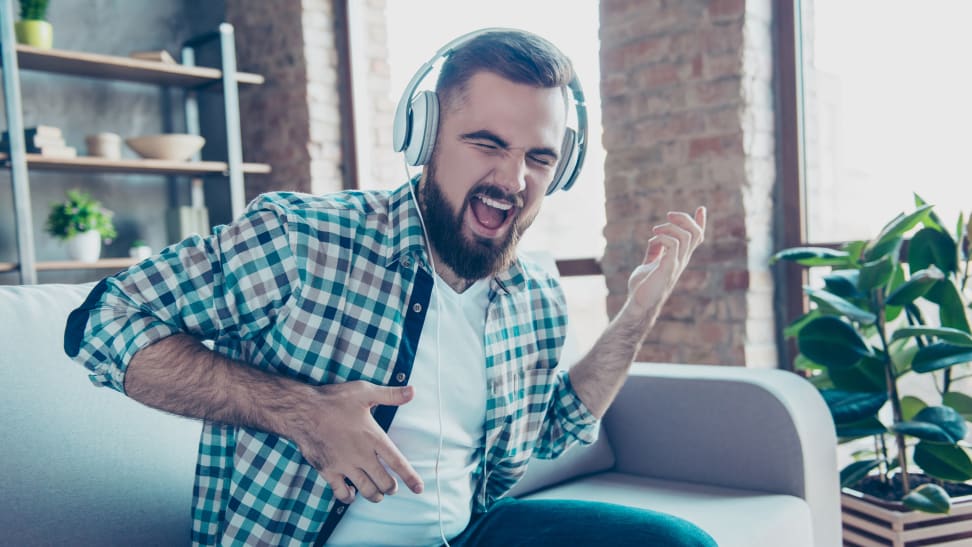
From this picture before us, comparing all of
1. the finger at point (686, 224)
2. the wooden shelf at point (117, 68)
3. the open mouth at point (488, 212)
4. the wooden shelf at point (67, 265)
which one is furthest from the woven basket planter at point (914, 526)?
the wooden shelf at point (117, 68)

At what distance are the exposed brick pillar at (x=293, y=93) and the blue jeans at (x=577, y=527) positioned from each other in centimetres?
273

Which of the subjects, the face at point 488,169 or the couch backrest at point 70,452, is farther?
the face at point 488,169

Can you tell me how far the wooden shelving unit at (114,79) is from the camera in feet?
10.2

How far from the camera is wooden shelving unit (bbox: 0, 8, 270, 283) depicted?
10.2 feet

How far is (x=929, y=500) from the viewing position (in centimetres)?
160

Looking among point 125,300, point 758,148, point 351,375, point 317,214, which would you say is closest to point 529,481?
point 351,375

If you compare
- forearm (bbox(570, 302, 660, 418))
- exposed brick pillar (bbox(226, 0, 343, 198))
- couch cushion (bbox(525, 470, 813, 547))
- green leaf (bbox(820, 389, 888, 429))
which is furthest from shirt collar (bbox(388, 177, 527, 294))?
exposed brick pillar (bbox(226, 0, 343, 198))

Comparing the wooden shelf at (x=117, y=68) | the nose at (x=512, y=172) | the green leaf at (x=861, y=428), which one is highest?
the wooden shelf at (x=117, y=68)

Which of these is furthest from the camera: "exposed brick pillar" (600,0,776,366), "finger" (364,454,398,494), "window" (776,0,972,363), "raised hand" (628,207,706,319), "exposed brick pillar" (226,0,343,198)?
"exposed brick pillar" (226,0,343,198)

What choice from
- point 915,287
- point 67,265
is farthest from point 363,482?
point 67,265

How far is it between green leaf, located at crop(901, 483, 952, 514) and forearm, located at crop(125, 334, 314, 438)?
51.1 inches

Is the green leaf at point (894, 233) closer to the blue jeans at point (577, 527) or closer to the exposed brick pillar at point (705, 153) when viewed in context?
the exposed brick pillar at point (705, 153)

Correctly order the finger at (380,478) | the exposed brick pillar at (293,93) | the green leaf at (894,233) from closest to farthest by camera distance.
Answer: the finger at (380,478)
the green leaf at (894,233)
the exposed brick pillar at (293,93)

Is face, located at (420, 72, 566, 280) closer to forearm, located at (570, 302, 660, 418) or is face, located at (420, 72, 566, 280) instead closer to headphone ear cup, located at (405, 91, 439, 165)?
headphone ear cup, located at (405, 91, 439, 165)
